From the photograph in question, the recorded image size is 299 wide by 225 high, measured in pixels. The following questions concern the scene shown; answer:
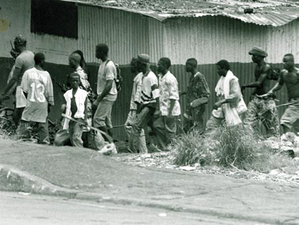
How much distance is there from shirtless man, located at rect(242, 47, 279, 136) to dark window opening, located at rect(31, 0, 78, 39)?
4112mm

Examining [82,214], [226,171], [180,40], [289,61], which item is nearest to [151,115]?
[180,40]

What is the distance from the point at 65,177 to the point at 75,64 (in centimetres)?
325

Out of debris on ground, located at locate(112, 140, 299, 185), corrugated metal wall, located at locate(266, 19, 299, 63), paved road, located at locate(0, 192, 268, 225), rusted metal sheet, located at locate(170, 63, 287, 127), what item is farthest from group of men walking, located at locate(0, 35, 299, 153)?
paved road, located at locate(0, 192, 268, 225)

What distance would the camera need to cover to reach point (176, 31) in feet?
48.2

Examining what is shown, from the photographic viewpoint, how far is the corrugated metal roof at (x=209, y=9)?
559 inches

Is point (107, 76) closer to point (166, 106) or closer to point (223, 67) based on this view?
point (166, 106)

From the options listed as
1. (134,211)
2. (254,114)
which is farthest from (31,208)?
(254,114)

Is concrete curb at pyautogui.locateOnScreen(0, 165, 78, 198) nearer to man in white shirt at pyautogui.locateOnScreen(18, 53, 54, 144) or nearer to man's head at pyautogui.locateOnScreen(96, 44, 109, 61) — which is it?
man in white shirt at pyautogui.locateOnScreen(18, 53, 54, 144)

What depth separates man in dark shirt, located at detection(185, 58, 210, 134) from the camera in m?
13.8

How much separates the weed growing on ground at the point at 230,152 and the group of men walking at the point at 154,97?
5.36 feet

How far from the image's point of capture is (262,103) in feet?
45.7

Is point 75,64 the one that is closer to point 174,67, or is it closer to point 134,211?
point 174,67

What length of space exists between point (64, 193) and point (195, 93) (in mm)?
4887

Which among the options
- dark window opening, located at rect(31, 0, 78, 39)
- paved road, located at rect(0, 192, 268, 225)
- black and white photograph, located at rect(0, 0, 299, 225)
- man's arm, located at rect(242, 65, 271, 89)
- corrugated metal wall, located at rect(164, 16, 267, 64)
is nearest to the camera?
paved road, located at rect(0, 192, 268, 225)
